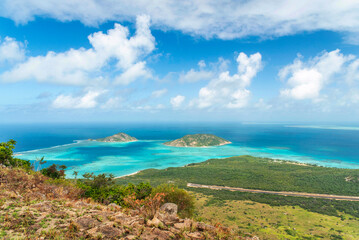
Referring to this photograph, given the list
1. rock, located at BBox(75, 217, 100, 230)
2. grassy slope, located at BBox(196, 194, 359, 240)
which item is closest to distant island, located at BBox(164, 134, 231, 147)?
grassy slope, located at BBox(196, 194, 359, 240)

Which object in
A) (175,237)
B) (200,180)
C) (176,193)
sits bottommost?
(200,180)

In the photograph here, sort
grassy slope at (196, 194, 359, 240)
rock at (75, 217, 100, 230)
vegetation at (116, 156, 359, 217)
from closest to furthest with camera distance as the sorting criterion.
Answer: rock at (75, 217, 100, 230)
grassy slope at (196, 194, 359, 240)
vegetation at (116, 156, 359, 217)

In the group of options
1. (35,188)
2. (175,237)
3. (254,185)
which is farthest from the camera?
(254,185)

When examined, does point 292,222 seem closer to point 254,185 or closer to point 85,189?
point 254,185

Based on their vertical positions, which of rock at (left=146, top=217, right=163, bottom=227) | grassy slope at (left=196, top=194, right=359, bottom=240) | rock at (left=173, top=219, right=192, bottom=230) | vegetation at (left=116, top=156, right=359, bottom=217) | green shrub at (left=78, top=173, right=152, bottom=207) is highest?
rock at (left=146, top=217, right=163, bottom=227)

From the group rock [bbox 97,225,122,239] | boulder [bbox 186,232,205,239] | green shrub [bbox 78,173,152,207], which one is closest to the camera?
rock [bbox 97,225,122,239]

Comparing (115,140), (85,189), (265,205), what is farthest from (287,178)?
(115,140)

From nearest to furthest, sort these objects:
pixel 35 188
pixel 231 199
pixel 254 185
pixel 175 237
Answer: pixel 175 237 < pixel 35 188 < pixel 231 199 < pixel 254 185

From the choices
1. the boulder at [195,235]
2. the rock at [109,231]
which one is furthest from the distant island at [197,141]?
the rock at [109,231]

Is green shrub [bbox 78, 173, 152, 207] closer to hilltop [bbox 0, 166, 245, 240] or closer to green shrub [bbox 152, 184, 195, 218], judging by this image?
green shrub [bbox 152, 184, 195, 218]
